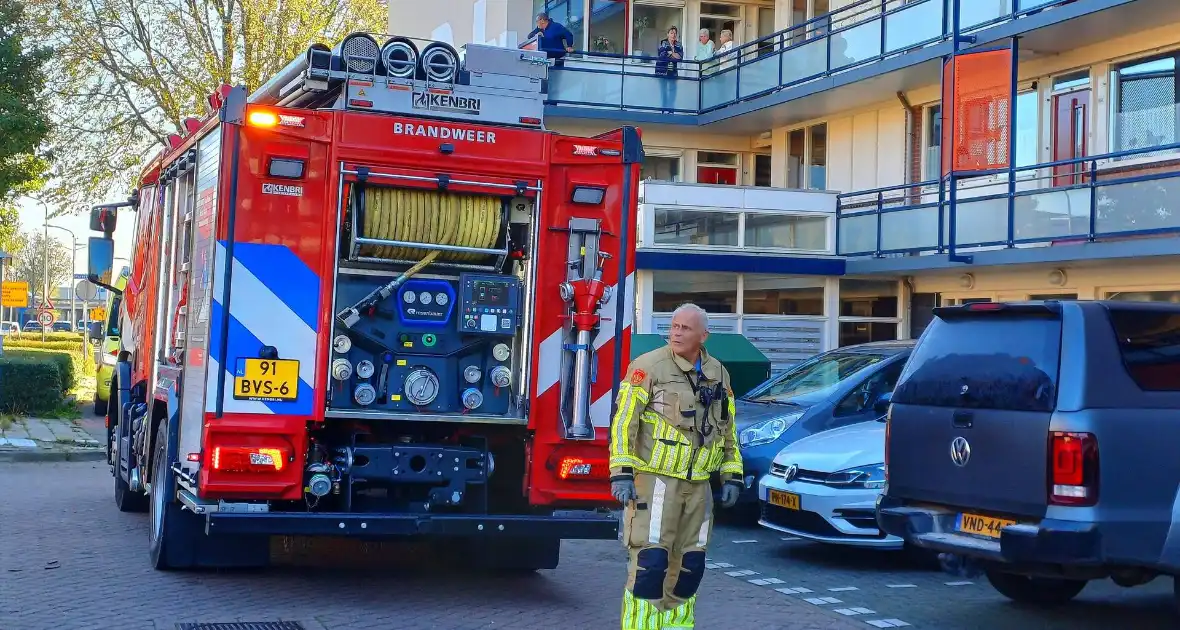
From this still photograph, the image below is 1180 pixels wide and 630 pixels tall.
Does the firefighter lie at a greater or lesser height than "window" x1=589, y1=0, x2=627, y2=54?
lesser

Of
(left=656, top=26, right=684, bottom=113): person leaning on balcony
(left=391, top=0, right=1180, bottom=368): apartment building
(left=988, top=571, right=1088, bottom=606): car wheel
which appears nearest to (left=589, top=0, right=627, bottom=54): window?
(left=391, top=0, right=1180, bottom=368): apartment building

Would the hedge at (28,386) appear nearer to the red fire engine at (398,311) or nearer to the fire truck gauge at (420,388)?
the red fire engine at (398,311)

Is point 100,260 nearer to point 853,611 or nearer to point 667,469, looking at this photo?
point 853,611

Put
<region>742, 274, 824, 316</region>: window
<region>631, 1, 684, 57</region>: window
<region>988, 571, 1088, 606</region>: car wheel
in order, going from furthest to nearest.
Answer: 1. <region>631, 1, 684, 57</region>: window
2. <region>742, 274, 824, 316</region>: window
3. <region>988, 571, 1088, 606</region>: car wheel

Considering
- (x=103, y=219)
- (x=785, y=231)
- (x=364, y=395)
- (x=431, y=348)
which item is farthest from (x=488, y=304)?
(x=785, y=231)

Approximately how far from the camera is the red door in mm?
17969

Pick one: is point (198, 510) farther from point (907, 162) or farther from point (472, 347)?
point (907, 162)

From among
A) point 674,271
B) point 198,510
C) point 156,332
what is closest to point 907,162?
point 674,271

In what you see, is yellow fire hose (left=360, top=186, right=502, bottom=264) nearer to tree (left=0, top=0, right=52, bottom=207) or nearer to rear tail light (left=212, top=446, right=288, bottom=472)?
rear tail light (left=212, top=446, right=288, bottom=472)

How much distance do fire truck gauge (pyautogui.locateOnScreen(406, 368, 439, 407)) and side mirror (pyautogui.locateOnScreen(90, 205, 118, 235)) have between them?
648cm

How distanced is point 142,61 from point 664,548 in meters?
28.6

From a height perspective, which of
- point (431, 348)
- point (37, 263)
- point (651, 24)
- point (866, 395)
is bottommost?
point (866, 395)

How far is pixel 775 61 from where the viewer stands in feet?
76.5

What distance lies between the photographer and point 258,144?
302 inches
